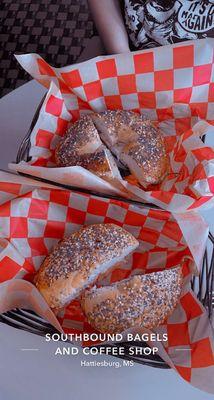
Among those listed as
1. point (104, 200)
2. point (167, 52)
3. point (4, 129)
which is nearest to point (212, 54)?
point (167, 52)

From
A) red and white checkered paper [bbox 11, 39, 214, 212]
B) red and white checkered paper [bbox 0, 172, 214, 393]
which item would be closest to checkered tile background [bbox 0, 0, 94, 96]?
red and white checkered paper [bbox 11, 39, 214, 212]

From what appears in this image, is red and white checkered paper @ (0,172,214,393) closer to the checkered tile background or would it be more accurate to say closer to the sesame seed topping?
the sesame seed topping

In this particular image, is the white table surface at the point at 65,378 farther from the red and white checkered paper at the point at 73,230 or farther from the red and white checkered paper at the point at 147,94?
the red and white checkered paper at the point at 147,94

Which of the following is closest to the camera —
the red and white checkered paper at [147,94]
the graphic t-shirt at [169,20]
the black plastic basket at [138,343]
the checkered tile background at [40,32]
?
the black plastic basket at [138,343]

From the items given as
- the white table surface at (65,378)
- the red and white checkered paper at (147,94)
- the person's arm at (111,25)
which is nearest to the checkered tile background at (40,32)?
the person's arm at (111,25)

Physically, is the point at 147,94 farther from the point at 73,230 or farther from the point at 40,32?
the point at 40,32

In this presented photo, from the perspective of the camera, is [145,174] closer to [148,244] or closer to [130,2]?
[148,244]

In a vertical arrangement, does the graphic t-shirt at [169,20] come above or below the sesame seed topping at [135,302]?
above

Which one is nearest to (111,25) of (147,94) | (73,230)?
(147,94)
